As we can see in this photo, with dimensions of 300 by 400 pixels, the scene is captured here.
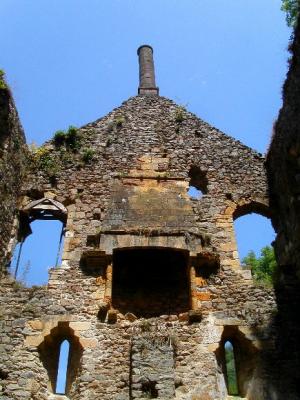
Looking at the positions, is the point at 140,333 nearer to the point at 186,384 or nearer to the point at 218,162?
the point at 186,384

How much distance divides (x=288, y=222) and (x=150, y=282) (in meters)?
3.76

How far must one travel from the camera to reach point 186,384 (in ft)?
29.8

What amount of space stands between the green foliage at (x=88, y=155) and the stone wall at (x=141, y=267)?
29mm

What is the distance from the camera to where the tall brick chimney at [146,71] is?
17469 mm

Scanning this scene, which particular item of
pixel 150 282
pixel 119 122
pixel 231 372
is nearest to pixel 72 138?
pixel 119 122

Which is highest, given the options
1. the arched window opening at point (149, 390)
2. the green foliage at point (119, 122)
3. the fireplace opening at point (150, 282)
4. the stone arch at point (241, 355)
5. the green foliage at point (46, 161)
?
the green foliage at point (119, 122)

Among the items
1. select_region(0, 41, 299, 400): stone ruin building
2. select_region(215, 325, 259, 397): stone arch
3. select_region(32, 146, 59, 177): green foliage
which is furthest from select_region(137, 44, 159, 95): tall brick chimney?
select_region(215, 325, 259, 397): stone arch

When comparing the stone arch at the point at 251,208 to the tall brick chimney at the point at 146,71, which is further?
the tall brick chimney at the point at 146,71

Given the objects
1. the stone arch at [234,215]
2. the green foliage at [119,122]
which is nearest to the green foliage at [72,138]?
the green foliage at [119,122]

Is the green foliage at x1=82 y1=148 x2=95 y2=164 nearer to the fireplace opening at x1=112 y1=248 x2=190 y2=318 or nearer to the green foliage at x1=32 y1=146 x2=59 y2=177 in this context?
the green foliage at x1=32 y1=146 x2=59 y2=177

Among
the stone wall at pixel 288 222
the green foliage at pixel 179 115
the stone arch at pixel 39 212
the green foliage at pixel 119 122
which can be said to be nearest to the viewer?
the stone wall at pixel 288 222

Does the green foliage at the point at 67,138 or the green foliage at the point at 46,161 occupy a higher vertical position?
the green foliage at the point at 67,138

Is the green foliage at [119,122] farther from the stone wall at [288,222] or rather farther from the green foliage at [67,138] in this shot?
the stone wall at [288,222]

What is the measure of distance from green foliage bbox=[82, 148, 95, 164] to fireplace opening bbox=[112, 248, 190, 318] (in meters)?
3.15
